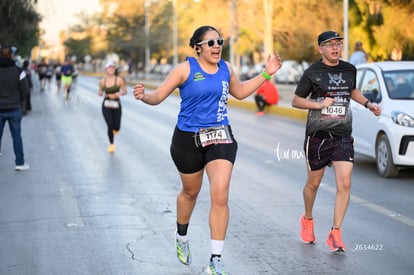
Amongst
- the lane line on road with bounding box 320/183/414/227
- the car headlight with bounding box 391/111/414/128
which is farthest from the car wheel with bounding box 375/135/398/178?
the lane line on road with bounding box 320/183/414/227

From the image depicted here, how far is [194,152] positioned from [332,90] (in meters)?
1.71

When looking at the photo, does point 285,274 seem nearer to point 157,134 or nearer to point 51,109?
point 157,134

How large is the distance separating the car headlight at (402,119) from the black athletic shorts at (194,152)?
5590 millimetres

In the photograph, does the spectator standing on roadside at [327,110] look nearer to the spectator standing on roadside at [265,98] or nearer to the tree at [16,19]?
the tree at [16,19]

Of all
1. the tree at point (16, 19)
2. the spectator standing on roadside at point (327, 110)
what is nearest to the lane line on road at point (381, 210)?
the spectator standing on roadside at point (327, 110)

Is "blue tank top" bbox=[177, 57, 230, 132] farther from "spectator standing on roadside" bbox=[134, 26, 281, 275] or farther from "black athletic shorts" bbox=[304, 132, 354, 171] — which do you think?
"black athletic shorts" bbox=[304, 132, 354, 171]

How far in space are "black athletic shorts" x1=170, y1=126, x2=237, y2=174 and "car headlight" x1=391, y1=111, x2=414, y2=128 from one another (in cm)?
559

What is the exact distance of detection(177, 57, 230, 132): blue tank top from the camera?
21.3 ft

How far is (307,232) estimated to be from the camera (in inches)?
304

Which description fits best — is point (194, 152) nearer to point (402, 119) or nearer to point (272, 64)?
point (272, 64)

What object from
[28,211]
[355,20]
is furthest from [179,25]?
[28,211]

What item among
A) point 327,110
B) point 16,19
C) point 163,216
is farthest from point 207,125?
point 16,19

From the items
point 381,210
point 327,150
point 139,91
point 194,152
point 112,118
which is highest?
point 139,91

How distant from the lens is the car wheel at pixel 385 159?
1180 cm
